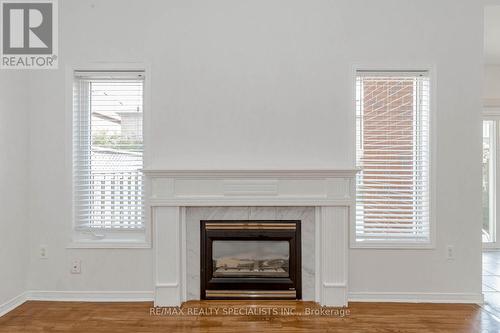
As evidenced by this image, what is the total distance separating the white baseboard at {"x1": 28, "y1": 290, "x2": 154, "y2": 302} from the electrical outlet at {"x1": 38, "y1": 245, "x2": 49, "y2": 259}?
0.34 meters

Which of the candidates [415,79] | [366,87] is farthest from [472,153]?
[366,87]

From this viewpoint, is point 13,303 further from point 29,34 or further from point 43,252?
point 29,34

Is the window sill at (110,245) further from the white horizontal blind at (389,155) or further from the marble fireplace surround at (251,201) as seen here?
the white horizontal blind at (389,155)

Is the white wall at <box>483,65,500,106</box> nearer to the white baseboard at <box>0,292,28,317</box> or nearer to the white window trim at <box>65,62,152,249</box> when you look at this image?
the white window trim at <box>65,62,152,249</box>

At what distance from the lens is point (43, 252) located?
3.43 meters

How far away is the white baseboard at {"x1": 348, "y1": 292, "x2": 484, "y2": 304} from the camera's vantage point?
3371 millimetres

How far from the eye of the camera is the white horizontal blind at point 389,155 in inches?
136

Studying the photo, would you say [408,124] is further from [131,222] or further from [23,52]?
[23,52]

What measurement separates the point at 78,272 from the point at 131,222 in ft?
2.19

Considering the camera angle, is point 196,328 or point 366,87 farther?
point 366,87

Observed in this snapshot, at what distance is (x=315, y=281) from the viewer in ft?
11.0

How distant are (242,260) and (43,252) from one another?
1.88m

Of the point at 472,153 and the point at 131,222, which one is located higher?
the point at 472,153

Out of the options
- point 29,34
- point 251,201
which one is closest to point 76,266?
point 251,201
